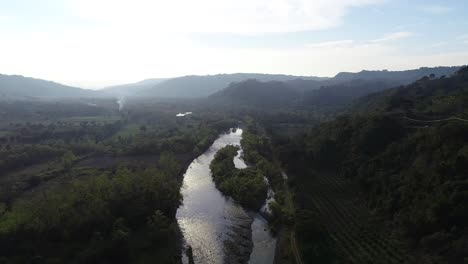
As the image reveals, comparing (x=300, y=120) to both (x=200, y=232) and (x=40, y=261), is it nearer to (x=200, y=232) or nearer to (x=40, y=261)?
(x=200, y=232)

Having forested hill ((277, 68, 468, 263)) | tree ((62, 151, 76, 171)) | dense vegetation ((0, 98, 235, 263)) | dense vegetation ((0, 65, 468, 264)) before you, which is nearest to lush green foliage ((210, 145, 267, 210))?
dense vegetation ((0, 65, 468, 264))

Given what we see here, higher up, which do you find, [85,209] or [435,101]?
[435,101]

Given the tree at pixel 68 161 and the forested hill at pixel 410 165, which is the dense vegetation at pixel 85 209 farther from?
the forested hill at pixel 410 165

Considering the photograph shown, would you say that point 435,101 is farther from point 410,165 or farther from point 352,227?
point 352,227

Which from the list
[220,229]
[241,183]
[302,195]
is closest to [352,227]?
[302,195]

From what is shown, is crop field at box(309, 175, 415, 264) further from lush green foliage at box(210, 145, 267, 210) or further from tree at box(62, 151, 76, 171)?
tree at box(62, 151, 76, 171)

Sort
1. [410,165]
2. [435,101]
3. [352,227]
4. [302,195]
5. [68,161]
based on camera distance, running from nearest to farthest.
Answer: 1. [352,227]
2. [410,165]
3. [302,195]
4. [68,161]
5. [435,101]

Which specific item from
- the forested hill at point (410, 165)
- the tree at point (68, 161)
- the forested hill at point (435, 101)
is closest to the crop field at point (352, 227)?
the forested hill at point (410, 165)
